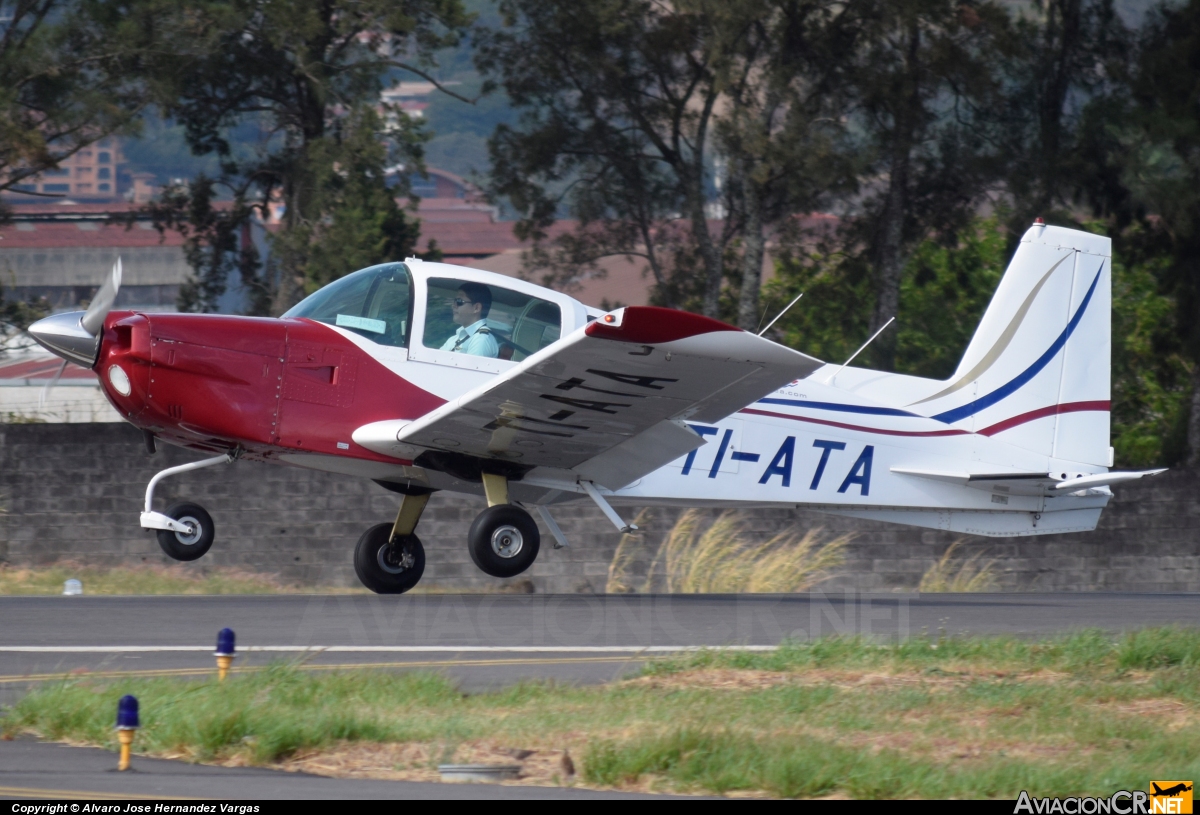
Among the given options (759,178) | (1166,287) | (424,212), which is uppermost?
(424,212)

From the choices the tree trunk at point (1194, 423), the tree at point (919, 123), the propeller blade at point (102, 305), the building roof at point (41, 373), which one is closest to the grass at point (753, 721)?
the propeller blade at point (102, 305)

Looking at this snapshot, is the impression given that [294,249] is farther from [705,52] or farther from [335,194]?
[705,52]

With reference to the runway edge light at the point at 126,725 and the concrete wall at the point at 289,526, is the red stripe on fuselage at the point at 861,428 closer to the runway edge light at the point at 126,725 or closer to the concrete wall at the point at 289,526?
the concrete wall at the point at 289,526

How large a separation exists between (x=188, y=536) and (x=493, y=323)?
112 inches

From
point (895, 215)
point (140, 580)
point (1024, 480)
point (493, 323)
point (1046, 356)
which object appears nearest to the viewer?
point (493, 323)

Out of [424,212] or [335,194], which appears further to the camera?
[424,212]

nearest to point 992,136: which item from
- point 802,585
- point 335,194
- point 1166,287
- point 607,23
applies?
point 1166,287

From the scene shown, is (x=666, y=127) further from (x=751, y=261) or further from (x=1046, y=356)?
(x=1046, y=356)

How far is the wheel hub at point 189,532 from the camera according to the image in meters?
10.6

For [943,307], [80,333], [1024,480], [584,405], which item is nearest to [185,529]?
[80,333]

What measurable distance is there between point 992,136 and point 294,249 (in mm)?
10052

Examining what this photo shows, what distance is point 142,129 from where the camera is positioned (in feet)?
60.4

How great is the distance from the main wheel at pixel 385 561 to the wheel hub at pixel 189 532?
1314 mm

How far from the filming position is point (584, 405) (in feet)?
32.6
